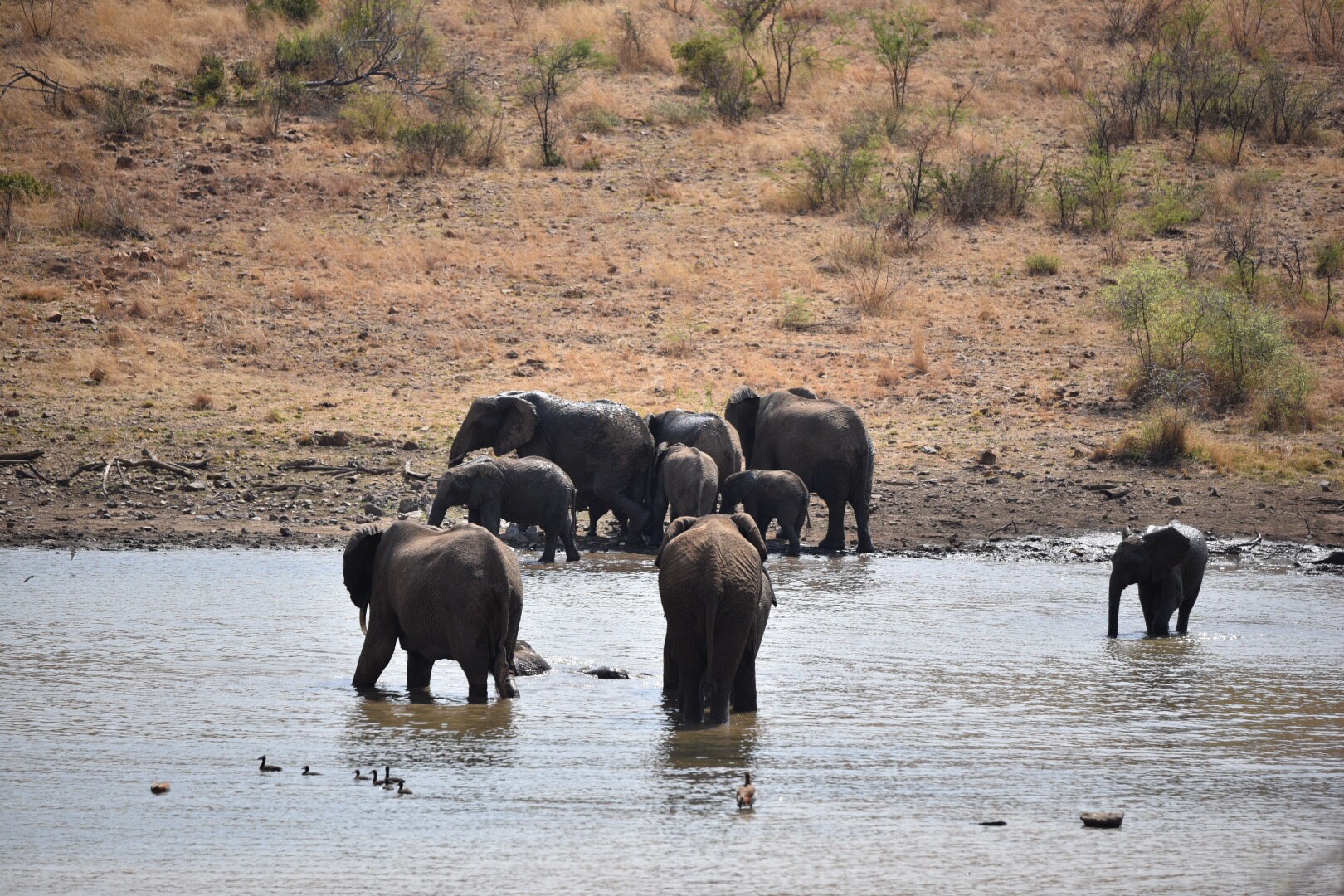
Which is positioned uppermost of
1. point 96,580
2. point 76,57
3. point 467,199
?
point 76,57

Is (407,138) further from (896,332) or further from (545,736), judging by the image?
(545,736)

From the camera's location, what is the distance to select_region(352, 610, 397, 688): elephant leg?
907cm

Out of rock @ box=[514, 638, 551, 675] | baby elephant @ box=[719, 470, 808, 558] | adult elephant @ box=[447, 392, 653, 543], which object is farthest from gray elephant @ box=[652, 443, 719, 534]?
rock @ box=[514, 638, 551, 675]

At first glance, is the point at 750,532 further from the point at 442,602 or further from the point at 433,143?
the point at 433,143

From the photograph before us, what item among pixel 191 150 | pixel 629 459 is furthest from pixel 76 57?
pixel 629 459

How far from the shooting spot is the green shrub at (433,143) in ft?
93.2

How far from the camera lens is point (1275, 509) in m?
16.5

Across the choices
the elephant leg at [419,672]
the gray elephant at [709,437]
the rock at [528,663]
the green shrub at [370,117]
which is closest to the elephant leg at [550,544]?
the gray elephant at [709,437]

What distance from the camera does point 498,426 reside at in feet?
52.6

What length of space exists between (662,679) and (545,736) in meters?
1.54

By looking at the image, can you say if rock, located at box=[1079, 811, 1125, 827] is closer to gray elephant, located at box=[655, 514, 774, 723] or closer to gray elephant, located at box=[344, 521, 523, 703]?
gray elephant, located at box=[655, 514, 774, 723]

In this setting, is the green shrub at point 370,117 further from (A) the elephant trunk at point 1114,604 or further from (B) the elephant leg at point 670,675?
(B) the elephant leg at point 670,675

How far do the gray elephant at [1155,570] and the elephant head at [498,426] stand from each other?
21.1 feet

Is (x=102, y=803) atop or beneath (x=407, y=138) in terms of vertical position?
beneath
